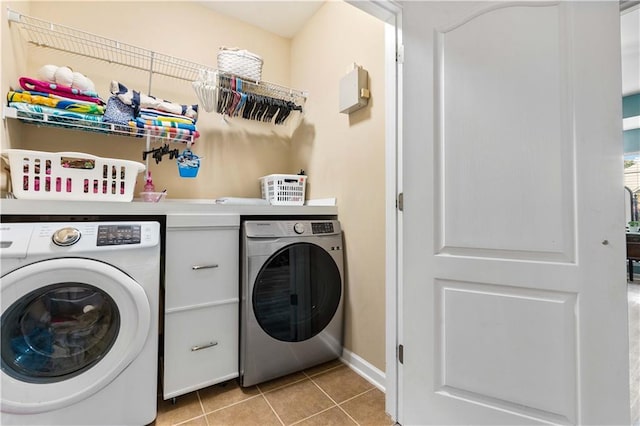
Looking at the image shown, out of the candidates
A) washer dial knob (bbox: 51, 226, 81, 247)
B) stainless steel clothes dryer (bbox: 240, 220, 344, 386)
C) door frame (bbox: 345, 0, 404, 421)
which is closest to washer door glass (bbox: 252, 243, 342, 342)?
stainless steel clothes dryer (bbox: 240, 220, 344, 386)

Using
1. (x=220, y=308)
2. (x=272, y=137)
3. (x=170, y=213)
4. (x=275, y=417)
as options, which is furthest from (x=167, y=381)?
(x=272, y=137)

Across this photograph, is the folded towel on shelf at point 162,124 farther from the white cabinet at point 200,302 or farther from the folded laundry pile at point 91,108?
the white cabinet at point 200,302

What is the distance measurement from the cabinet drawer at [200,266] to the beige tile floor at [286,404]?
498 millimetres

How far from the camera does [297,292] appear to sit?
1634mm

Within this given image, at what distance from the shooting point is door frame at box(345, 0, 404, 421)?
1.28 meters

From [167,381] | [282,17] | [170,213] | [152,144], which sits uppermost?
[282,17]

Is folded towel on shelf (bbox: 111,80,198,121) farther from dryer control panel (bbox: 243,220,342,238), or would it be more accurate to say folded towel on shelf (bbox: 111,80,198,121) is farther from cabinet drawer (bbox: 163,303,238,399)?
cabinet drawer (bbox: 163,303,238,399)

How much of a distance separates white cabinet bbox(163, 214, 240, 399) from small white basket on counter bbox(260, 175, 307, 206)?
0.57 meters

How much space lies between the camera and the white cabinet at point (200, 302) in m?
1.32

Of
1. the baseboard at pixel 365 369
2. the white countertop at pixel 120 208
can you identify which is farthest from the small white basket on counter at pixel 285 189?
the baseboard at pixel 365 369

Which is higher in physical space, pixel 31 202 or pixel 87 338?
pixel 31 202

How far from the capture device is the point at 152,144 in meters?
1.98

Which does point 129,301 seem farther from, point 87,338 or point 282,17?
point 282,17

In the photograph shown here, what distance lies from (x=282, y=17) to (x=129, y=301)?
92.2 inches
